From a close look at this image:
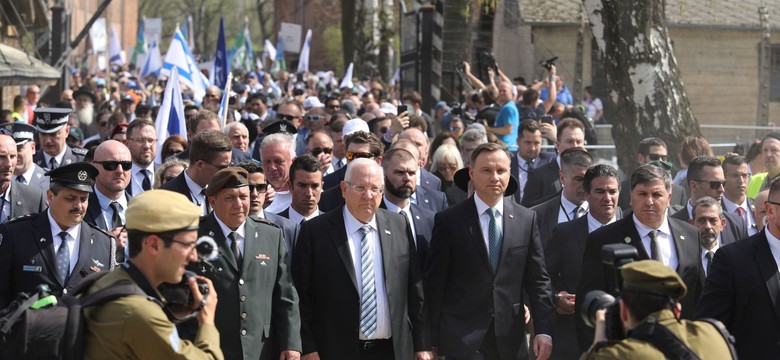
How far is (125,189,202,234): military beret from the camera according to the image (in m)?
4.89

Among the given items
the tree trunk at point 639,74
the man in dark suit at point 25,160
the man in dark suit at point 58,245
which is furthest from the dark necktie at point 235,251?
the tree trunk at point 639,74

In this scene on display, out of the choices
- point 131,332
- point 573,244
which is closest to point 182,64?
point 573,244

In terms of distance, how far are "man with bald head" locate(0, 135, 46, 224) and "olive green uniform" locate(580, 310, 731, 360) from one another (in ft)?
17.7

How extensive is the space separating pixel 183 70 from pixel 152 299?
13840 mm

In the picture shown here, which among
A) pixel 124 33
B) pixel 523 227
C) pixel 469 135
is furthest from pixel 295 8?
pixel 523 227

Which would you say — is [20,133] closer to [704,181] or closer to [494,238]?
[494,238]

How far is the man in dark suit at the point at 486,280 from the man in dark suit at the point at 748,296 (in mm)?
1498

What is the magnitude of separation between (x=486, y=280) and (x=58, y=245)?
269 cm

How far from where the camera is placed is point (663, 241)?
7.68 m

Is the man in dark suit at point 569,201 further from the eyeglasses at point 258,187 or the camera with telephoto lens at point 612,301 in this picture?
the camera with telephoto lens at point 612,301

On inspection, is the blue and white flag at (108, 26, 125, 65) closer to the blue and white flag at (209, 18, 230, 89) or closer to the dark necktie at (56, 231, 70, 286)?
the blue and white flag at (209, 18, 230, 89)

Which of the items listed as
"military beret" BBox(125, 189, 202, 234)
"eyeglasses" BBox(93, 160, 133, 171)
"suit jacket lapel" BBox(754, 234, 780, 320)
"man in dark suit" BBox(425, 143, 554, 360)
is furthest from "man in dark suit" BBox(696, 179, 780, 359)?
"eyeglasses" BBox(93, 160, 133, 171)

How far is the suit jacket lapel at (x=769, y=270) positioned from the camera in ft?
21.4

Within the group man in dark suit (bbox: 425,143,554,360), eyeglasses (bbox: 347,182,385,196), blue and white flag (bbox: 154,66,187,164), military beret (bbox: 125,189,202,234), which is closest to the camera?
military beret (bbox: 125,189,202,234)
